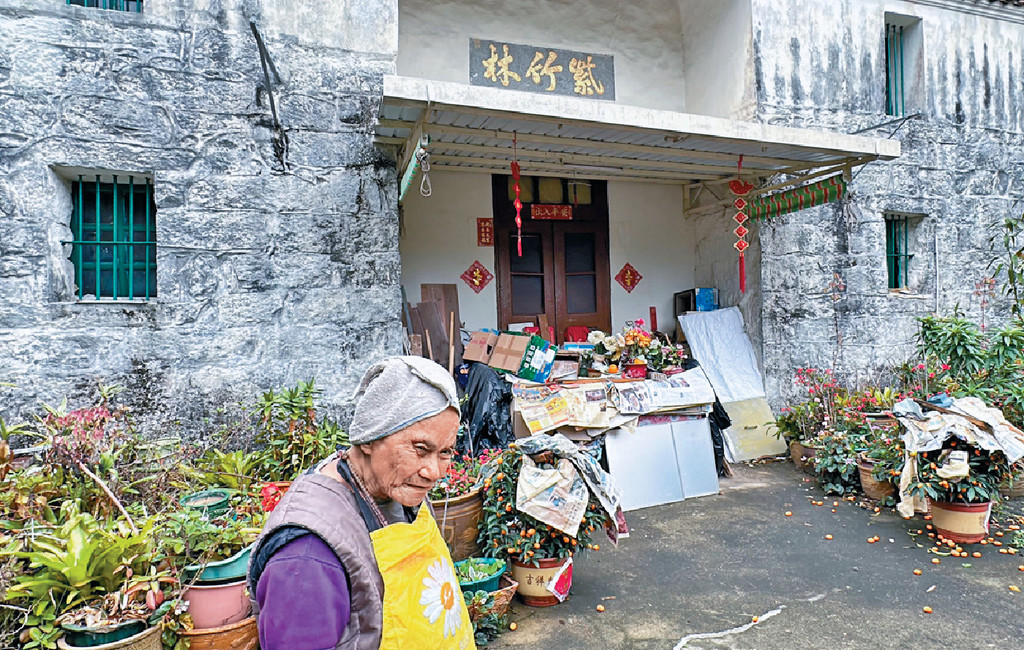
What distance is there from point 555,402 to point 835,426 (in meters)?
3.19

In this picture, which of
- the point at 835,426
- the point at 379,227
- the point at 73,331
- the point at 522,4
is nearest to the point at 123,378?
the point at 73,331

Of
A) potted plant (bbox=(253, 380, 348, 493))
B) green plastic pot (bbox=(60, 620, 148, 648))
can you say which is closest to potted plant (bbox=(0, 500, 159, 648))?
green plastic pot (bbox=(60, 620, 148, 648))

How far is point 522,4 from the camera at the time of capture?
7.23 metres

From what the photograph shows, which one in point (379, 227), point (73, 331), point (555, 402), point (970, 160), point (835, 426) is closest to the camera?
point (73, 331)

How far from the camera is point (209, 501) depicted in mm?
3732

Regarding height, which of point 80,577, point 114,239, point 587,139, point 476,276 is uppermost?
point 587,139

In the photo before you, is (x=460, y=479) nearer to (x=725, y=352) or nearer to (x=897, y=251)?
(x=725, y=352)

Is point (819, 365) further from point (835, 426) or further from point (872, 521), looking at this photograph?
point (872, 521)

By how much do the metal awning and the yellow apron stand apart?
3574mm

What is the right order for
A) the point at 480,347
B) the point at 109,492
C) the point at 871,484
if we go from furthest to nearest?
the point at 480,347
the point at 871,484
the point at 109,492

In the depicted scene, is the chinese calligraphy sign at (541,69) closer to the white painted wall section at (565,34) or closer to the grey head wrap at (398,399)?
the white painted wall section at (565,34)

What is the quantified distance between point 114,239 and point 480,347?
353 centimetres

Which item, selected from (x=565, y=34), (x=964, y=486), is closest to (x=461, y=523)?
(x=964, y=486)

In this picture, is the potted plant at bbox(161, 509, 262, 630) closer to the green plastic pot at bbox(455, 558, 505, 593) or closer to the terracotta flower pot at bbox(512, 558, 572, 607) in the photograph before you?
the green plastic pot at bbox(455, 558, 505, 593)
